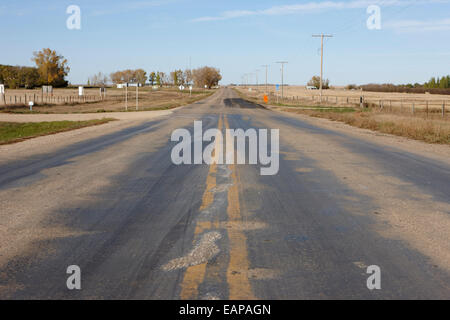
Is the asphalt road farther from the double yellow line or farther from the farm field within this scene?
the farm field

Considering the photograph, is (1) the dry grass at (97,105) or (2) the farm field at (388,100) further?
(2) the farm field at (388,100)

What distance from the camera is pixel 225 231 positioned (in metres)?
5.67

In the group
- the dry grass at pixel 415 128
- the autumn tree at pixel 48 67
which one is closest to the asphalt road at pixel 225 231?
the dry grass at pixel 415 128

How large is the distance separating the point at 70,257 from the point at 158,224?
1.40 m

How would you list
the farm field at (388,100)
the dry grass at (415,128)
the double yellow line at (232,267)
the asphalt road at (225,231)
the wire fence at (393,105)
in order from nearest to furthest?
the double yellow line at (232,267), the asphalt road at (225,231), the dry grass at (415,128), the wire fence at (393,105), the farm field at (388,100)

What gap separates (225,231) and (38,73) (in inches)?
6050

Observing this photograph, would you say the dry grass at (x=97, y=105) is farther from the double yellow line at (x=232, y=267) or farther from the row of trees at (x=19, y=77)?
the row of trees at (x=19, y=77)

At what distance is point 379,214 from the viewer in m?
6.64

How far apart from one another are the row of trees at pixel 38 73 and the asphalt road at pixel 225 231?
460 feet

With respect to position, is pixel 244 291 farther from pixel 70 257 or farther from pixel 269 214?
pixel 269 214

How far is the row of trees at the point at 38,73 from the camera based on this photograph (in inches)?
5458

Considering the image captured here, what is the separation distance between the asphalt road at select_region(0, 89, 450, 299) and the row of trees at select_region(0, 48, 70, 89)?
140 meters

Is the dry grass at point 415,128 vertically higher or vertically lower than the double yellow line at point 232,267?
higher
